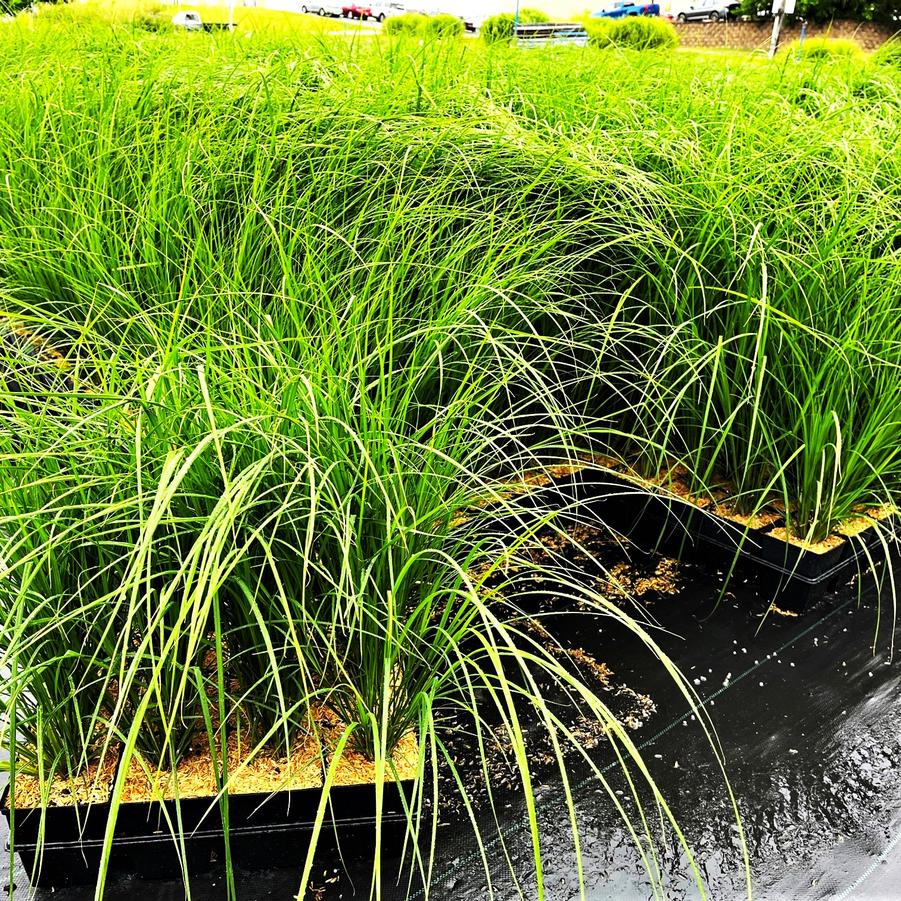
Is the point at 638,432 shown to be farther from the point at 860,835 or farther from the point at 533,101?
the point at 533,101

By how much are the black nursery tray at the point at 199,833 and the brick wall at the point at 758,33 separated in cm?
1604

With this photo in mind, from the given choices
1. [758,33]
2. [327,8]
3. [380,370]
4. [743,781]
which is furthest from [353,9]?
[743,781]

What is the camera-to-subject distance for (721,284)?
73.5 inches

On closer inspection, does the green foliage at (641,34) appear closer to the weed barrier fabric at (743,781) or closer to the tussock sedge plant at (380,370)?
the tussock sedge plant at (380,370)

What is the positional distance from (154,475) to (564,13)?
1285 centimetres

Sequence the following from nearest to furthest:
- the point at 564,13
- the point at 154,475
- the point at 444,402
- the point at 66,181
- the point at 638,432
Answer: the point at 154,475
the point at 444,402
the point at 638,432
the point at 66,181
the point at 564,13

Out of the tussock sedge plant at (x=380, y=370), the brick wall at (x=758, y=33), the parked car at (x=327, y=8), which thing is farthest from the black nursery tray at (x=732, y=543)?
the parked car at (x=327, y=8)

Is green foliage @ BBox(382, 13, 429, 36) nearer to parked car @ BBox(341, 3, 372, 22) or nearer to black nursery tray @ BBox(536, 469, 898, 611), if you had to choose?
black nursery tray @ BBox(536, 469, 898, 611)

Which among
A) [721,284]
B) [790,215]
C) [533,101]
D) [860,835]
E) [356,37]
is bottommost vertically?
[860,835]

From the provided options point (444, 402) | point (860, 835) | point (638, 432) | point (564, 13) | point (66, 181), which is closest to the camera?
point (860, 835)

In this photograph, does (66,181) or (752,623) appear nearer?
(752,623)

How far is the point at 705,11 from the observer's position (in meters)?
20.7

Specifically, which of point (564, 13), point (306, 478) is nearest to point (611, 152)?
point (306, 478)

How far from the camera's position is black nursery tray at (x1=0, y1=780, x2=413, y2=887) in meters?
1.05
